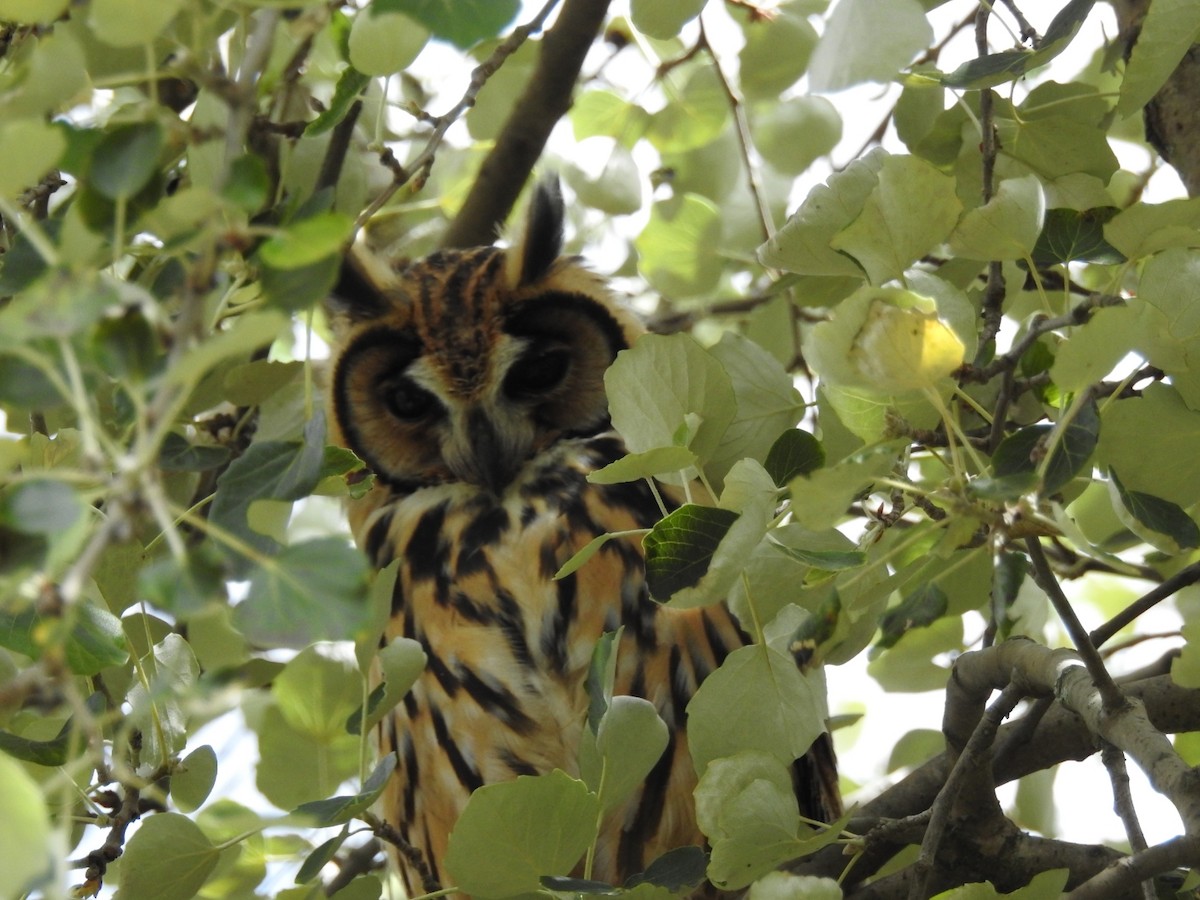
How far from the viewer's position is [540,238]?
2619 millimetres

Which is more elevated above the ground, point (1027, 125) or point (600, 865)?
point (1027, 125)

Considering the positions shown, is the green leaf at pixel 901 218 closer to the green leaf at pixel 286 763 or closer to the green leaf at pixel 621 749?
the green leaf at pixel 621 749

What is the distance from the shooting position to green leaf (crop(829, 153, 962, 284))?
49.3 inches

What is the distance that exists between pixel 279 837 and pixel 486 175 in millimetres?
1621

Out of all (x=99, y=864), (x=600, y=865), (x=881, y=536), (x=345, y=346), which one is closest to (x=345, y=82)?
(x=881, y=536)

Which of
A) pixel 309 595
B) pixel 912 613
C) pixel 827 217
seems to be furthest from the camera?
pixel 912 613

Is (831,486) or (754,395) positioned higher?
(754,395)

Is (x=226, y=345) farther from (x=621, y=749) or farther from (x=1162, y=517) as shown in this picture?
(x=1162, y=517)

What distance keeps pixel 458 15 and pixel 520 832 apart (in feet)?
2.37

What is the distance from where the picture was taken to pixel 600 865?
7.52 feet

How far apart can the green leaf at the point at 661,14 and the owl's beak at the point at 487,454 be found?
876 mm

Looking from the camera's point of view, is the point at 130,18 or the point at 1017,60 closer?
the point at 130,18

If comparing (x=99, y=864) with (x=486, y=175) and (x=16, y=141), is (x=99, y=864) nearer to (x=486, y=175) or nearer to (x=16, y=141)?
(x=16, y=141)

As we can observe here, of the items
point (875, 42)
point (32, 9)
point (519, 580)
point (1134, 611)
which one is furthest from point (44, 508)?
point (519, 580)
